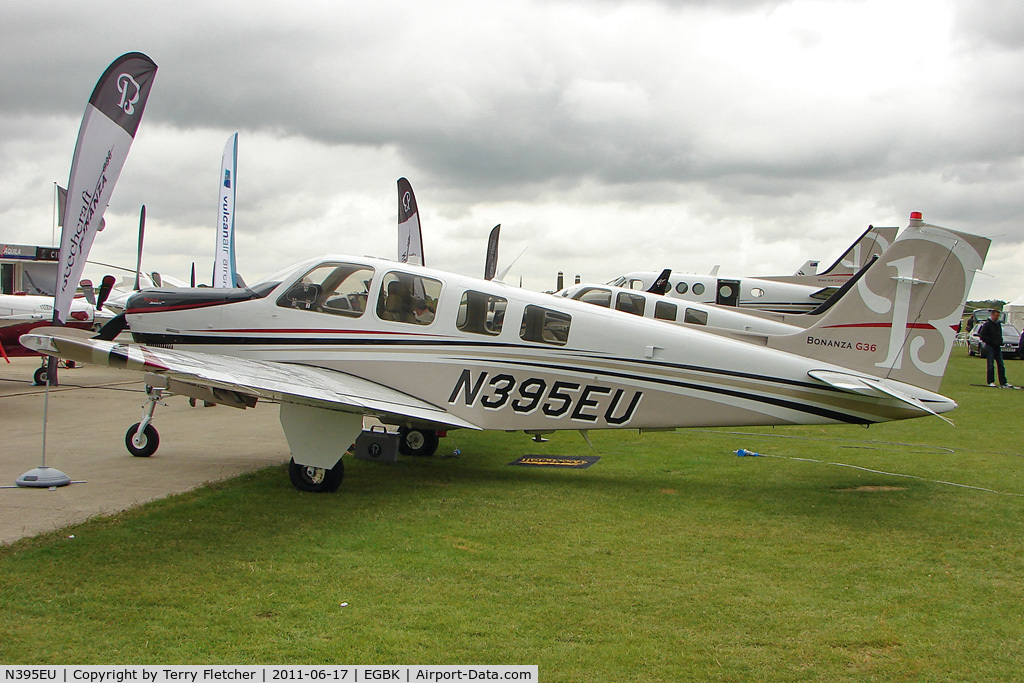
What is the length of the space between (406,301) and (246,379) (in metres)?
2.24

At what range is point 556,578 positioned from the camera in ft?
17.1

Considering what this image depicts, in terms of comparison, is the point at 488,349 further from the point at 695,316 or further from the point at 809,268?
the point at 809,268

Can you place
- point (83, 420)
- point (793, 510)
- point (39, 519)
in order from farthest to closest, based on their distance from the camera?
point (83, 420), point (793, 510), point (39, 519)

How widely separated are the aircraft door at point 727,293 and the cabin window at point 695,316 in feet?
24.2

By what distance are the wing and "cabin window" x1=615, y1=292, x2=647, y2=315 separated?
→ 7.91m

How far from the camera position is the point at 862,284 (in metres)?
8.66

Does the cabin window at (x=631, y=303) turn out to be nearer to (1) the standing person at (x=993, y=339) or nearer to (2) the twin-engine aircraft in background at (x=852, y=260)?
(2) the twin-engine aircraft in background at (x=852, y=260)

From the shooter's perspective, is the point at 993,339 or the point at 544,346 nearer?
the point at 544,346

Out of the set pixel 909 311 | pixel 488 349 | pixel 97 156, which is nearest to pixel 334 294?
pixel 488 349

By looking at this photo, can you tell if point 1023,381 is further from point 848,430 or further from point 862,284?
point 862,284

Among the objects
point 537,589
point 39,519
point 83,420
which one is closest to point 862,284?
point 537,589

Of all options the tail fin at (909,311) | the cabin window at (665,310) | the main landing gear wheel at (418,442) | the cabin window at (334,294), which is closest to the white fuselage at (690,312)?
the cabin window at (665,310)

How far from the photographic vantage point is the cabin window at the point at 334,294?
847 cm

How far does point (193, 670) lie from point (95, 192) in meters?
6.28
